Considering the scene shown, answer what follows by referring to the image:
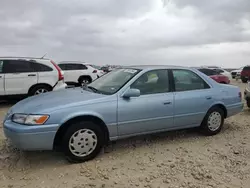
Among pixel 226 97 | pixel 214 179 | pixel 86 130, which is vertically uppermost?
pixel 226 97

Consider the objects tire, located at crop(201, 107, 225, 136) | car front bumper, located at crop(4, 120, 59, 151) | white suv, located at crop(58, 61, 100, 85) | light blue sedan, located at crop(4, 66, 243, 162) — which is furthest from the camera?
white suv, located at crop(58, 61, 100, 85)

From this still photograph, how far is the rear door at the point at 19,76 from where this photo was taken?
8.87 m

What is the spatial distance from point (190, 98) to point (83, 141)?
85.2 inches

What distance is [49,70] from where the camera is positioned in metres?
9.27

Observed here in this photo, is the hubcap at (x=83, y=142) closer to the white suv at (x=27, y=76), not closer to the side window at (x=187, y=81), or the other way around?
the side window at (x=187, y=81)

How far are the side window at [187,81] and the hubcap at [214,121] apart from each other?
0.56 m

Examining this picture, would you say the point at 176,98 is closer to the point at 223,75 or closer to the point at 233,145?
the point at 233,145

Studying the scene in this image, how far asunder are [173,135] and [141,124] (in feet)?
3.98

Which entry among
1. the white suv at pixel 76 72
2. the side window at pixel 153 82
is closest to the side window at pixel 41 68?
the side window at pixel 153 82

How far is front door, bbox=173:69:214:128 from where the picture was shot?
16.5ft

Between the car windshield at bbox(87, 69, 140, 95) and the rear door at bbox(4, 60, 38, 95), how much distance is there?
4438 millimetres

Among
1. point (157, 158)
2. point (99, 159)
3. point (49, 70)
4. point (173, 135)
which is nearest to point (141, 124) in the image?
point (157, 158)

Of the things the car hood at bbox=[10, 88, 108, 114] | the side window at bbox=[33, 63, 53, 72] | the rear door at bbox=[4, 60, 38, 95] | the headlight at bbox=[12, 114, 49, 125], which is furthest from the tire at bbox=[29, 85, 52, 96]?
the headlight at bbox=[12, 114, 49, 125]

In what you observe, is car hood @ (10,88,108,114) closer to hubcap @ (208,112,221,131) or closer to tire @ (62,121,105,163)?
tire @ (62,121,105,163)
